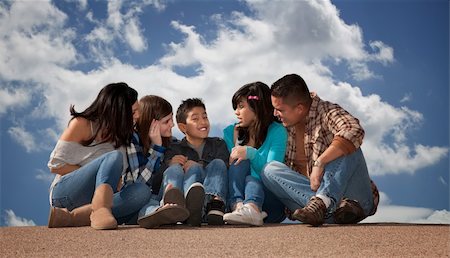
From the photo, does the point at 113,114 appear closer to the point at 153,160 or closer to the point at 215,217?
the point at 153,160

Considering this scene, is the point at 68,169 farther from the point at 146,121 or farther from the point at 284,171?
the point at 284,171

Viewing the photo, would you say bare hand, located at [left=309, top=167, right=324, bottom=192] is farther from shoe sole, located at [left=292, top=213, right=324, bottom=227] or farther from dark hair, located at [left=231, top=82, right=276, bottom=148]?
dark hair, located at [left=231, top=82, right=276, bottom=148]

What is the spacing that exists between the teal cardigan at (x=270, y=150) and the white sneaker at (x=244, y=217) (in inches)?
19.8

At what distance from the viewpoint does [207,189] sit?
4621 mm

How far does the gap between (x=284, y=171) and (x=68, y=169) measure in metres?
1.78

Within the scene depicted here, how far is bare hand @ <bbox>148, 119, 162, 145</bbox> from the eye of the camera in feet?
15.8

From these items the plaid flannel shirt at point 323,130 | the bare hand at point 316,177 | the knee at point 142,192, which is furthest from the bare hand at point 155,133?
the bare hand at point 316,177

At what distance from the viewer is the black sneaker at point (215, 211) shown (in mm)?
4500

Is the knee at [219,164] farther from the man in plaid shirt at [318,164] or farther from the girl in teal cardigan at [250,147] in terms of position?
the man in plaid shirt at [318,164]

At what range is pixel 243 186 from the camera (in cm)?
480

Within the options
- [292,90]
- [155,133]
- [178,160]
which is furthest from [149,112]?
[292,90]

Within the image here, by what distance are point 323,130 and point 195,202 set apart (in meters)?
1.25

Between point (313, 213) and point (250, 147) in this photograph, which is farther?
point (250, 147)

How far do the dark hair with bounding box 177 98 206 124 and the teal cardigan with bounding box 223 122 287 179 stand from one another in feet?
2.34
